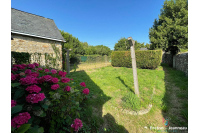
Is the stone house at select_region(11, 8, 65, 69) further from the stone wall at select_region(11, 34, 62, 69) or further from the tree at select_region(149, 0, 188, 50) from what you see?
the tree at select_region(149, 0, 188, 50)

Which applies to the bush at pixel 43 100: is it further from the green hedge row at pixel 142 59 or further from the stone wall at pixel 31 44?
the green hedge row at pixel 142 59

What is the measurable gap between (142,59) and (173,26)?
4504 mm

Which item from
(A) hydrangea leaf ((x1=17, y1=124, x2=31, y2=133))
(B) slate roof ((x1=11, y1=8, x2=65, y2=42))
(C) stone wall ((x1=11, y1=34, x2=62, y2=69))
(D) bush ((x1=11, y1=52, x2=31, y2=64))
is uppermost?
(B) slate roof ((x1=11, y1=8, x2=65, y2=42))

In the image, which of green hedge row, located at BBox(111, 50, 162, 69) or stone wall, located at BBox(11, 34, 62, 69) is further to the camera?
green hedge row, located at BBox(111, 50, 162, 69)

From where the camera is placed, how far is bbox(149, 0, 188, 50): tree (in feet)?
27.3

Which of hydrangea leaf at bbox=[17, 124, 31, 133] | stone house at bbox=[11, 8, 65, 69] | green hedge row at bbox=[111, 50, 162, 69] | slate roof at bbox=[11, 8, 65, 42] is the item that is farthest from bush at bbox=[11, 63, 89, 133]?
green hedge row at bbox=[111, 50, 162, 69]

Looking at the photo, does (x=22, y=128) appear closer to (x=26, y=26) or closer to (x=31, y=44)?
(x=31, y=44)

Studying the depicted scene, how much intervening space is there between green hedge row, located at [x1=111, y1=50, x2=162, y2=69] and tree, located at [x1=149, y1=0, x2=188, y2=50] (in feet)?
8.87
